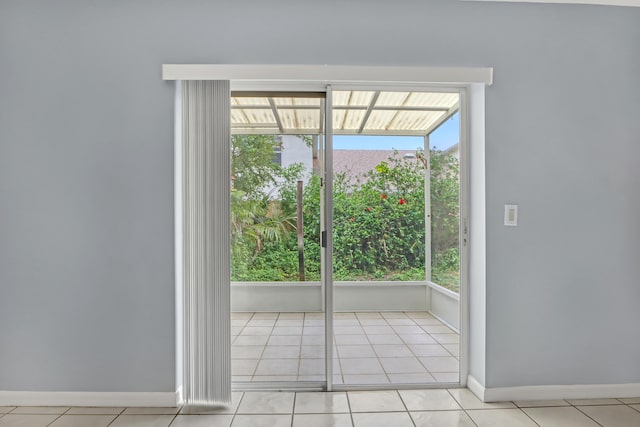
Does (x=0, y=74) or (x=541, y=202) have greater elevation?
(x=0, y=74)

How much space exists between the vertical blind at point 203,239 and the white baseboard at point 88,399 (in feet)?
0.49

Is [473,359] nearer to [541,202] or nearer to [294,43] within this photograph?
[541,202]

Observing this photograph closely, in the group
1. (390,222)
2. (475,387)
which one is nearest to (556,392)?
(475,387)

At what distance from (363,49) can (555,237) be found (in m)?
1.73

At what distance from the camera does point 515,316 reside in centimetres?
243

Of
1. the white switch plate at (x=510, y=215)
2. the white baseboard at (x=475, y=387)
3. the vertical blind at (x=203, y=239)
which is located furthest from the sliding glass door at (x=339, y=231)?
the white switch plate at (x=510, y=215)

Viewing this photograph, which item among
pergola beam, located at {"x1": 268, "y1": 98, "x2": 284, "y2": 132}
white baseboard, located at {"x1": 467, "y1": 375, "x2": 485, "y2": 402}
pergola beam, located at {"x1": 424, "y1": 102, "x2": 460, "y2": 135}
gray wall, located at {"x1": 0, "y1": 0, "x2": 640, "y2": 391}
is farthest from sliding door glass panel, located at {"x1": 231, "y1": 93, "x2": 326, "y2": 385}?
white baseboard, located at {"x1": 467, "y1": 375, "x2": 485, "y2": 402}

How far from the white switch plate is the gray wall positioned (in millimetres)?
58

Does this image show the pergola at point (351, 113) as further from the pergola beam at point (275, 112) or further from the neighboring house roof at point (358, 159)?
the neighboring house roof at point (358, 159)

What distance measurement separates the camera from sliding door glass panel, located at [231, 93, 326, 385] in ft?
8.55

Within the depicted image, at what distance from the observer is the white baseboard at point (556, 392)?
94.4 inches

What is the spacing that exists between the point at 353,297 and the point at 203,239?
118 cm

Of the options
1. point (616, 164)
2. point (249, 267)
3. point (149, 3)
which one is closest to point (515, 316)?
point (616, 164)

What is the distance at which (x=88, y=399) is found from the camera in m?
2.34
